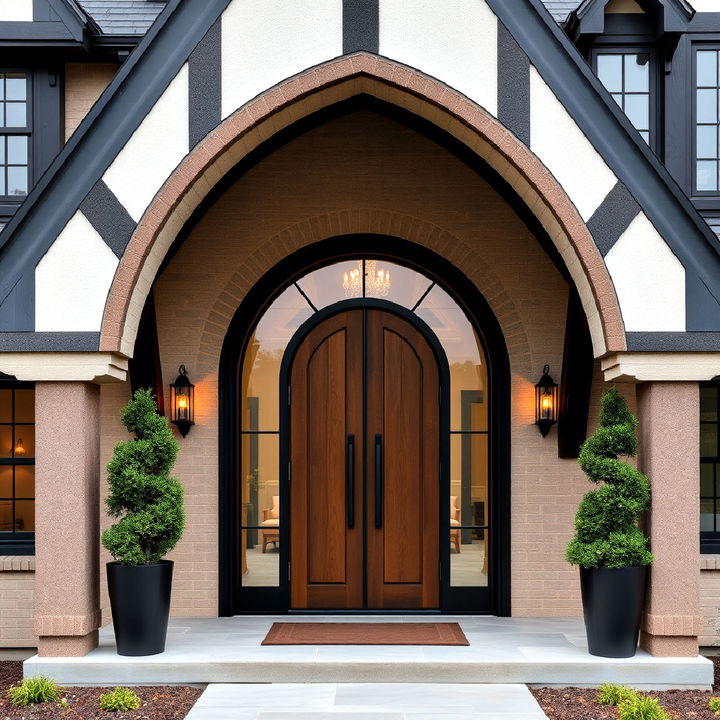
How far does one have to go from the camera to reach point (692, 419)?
7.95 m

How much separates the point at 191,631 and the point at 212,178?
14.1 feet

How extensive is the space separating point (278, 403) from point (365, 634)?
264cm

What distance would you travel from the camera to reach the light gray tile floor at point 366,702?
6.98 metres

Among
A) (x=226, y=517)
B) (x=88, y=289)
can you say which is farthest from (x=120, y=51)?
(x=226, y=517)

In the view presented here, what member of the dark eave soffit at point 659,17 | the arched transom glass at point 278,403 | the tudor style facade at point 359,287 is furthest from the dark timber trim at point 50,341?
the dark eave soffit at point 659,17

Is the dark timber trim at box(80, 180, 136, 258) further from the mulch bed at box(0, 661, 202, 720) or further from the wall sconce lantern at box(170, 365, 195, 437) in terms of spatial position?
the mulch bed at box(0, 661, 202, 720)

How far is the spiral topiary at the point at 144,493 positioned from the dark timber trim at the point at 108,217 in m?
1.31

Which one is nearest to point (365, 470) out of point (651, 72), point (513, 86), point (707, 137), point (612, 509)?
point (612, 509)

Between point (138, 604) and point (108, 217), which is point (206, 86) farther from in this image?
point (138, 604)

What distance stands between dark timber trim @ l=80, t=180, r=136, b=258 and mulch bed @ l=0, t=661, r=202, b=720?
3.53m

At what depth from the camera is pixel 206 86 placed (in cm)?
790

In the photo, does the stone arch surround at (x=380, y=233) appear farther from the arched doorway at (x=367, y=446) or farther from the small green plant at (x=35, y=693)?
the small green plant at (x=35, y=693)

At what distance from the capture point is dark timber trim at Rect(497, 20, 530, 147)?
7.86 m

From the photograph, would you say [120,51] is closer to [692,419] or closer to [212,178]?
[212,178]
